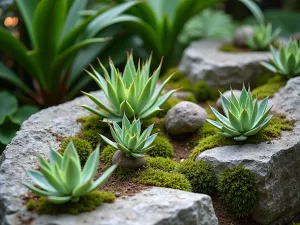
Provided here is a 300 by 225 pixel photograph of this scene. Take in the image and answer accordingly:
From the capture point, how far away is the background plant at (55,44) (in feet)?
9.81

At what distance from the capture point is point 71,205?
1854 mm

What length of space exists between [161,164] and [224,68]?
3.99ft

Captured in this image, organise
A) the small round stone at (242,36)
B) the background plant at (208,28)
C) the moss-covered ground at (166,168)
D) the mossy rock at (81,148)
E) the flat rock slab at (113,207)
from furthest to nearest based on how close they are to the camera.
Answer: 1. the background plant at (208,28)
2. the small round stone at (242,36)
3. the mossy rock at (81,148)
4. the moss-covered ground at (166,168)
5. the flat rock slab at (113,207)

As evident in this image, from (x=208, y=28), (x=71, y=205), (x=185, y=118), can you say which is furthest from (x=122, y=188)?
(x=208, y=28)

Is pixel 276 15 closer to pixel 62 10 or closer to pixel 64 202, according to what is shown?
pixel 62 10

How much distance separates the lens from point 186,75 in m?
3.47

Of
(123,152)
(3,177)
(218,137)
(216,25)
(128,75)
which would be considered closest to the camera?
(3,177)

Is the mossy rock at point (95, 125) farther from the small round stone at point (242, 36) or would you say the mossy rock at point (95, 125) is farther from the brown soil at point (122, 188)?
the small round stone at point (242, 36)

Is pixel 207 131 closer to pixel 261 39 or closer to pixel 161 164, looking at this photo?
pixel 161 164

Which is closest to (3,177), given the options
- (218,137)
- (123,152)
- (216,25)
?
(123,152)

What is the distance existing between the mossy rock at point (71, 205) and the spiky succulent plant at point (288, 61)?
1599mm

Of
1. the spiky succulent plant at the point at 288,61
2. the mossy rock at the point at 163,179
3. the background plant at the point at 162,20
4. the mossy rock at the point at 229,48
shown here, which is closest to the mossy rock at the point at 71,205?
the mossy rock at the point at 163,179

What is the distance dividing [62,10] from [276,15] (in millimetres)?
2760

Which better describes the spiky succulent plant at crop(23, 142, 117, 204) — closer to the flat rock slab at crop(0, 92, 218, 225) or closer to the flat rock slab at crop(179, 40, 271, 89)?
the flat rock slab at crop(0, 92, 218, 225)
